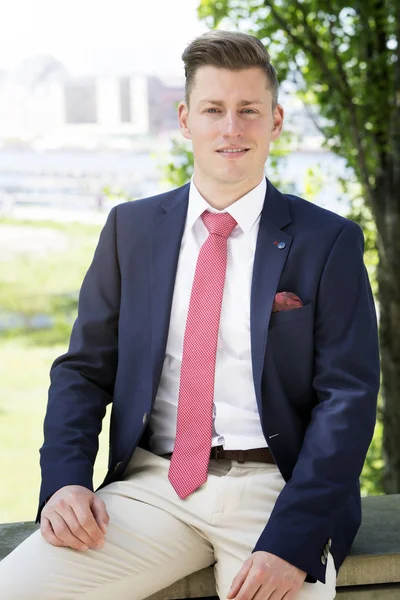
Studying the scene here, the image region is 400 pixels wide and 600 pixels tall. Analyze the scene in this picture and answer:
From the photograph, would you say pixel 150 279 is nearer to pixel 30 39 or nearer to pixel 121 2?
pixel 121 2

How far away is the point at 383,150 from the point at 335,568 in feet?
9.97

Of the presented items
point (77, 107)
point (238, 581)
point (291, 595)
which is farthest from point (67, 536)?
point (77, 107)

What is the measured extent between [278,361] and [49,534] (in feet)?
1.99

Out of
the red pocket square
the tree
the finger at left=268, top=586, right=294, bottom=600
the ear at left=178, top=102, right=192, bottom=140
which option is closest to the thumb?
the finger at left=268, top=586, right=294, bottom=600

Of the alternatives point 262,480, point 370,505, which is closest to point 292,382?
point 262,480

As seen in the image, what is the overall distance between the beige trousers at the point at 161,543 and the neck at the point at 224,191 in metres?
0.61

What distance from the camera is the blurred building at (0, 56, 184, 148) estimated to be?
1165 cm

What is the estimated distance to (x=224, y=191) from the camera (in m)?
2.13

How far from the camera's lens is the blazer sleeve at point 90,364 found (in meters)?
2.05

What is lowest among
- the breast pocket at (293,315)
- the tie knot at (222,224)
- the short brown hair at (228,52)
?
the breast pocket at (293,315)

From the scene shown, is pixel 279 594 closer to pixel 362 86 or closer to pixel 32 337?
pixel 362 86

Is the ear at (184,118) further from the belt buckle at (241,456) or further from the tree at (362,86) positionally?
the tree at (362,86)

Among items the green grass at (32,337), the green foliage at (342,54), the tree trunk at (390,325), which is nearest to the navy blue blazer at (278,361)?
the green foliage at (342,54)

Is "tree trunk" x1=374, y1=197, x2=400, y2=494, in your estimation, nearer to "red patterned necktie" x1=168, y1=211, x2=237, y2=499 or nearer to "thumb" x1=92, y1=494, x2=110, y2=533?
"red patterned necktie" x1=168, y1=211, x2=237, y2=499
